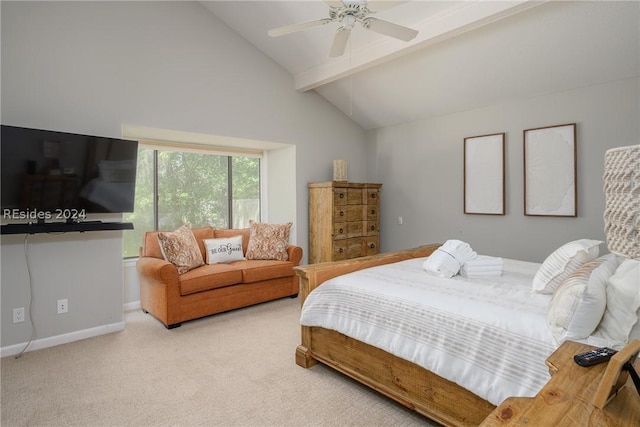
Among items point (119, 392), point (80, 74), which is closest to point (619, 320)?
point (119, 392)

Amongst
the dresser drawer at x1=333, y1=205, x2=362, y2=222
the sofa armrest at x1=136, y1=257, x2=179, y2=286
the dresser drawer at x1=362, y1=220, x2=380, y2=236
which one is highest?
the dresser drawer at x1=333, y1=205, x2=362, y2=222

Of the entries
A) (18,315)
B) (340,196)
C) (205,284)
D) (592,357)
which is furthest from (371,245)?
(592,357)

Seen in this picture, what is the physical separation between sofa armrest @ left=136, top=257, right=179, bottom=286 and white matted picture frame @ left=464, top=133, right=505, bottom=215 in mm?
3573

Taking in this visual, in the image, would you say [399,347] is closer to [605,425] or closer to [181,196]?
[605,425]

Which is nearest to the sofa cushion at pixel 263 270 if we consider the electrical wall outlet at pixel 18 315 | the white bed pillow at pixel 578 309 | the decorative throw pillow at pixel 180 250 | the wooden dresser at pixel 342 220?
the decorative throw pillow at pixel 180 250

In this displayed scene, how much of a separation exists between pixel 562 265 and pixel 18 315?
→ 4.01 m

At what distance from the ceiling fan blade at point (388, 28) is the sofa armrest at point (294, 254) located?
2744 mm

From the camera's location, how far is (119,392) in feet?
7.54

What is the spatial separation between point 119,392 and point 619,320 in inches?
108

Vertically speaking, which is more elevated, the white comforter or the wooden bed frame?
the white comforter

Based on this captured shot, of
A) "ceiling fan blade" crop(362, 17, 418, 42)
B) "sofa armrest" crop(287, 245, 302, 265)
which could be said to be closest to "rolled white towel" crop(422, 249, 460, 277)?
"ceiling fan blade" crop(362, 17, 418, 42)

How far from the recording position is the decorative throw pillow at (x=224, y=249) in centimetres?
419

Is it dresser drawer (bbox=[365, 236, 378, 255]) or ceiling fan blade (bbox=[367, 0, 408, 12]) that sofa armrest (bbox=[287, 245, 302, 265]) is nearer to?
dresser drawer (bbox=[365, 236, 378, 255])

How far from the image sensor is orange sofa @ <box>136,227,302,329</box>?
3.41 metres
